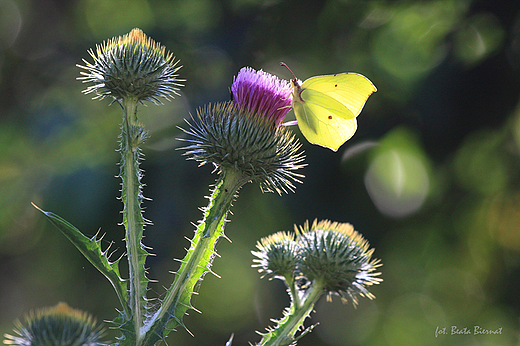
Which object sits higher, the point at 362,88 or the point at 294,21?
the point at 294,21

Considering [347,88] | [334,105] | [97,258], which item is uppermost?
[347,88]

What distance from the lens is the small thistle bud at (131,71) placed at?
106 inches

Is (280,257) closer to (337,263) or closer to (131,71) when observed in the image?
(337,263)

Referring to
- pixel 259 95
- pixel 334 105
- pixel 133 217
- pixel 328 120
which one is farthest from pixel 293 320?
pixel 334 105

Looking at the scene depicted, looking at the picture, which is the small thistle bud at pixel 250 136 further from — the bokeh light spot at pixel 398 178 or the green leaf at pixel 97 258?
the bokeh light spot at pixel 398 178

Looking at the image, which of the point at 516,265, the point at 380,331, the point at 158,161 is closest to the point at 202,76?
the point at 158,161

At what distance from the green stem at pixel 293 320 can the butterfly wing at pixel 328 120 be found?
136 centimetres

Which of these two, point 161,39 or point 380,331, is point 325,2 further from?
point 380,331

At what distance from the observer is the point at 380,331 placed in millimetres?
10117

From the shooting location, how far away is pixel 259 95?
121 inches

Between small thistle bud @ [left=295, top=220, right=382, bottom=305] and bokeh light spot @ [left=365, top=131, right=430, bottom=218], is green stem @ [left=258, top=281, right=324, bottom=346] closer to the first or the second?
small thistle bud @ [left=295, top=220, right=382, bottom=305]

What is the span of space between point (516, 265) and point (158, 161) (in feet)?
25.9

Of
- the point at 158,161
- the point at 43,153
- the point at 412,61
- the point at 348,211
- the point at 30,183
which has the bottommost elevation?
the point at 30,183

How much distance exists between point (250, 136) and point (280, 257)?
3.31 feet
